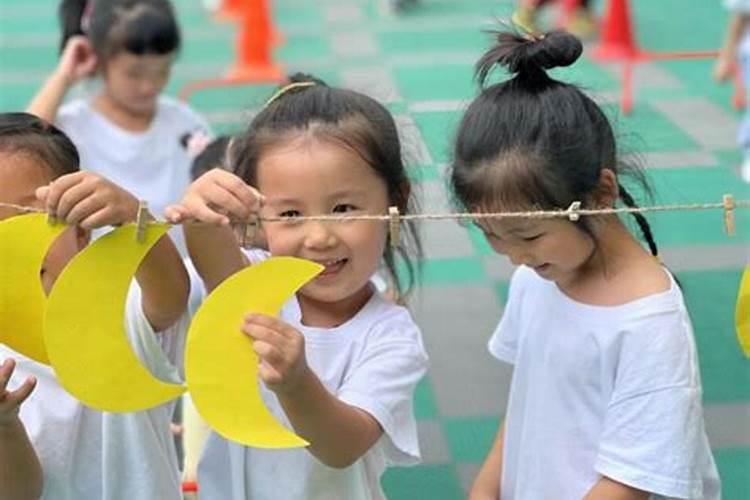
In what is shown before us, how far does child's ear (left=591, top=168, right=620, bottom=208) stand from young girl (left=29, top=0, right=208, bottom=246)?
5.39 feet

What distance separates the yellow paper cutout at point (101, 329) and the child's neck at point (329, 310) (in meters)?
0.24

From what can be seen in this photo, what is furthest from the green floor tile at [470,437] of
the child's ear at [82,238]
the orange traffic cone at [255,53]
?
the orange traffic cone at [255,53]

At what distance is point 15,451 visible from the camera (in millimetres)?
1271

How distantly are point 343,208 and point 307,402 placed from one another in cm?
25

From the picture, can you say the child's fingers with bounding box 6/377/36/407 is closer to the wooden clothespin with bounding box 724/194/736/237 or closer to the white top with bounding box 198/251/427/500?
the white top with bounding box 198/251/427/500

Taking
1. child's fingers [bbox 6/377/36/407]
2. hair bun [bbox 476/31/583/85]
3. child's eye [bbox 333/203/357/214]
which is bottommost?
child's fingers [bbox 6/377/36/407]

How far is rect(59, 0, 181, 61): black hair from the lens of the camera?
285 centimetres

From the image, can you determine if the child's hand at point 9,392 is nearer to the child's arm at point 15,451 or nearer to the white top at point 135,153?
the child's arm at point 15,451

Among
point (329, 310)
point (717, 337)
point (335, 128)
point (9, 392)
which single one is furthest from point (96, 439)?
point (717, 337)

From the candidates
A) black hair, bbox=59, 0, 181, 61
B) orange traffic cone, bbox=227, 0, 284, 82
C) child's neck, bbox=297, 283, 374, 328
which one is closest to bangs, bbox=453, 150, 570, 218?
child's neck, bbox=297, 283, 374, 328

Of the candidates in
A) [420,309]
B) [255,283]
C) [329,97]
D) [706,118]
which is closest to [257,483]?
[255,283]

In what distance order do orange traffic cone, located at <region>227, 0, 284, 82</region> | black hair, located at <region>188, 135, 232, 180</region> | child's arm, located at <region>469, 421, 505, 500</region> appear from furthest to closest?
1. orange traffic cone, located at <region>227, 0, 284, 82</region>
2. black hair, located at <region>188, 135, 232, 180</region>
3. child's arm, located at <region>469, 421, 505, 500</region>

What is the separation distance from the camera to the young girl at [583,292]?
1.30 m

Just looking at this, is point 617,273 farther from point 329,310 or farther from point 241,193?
point 241,193
